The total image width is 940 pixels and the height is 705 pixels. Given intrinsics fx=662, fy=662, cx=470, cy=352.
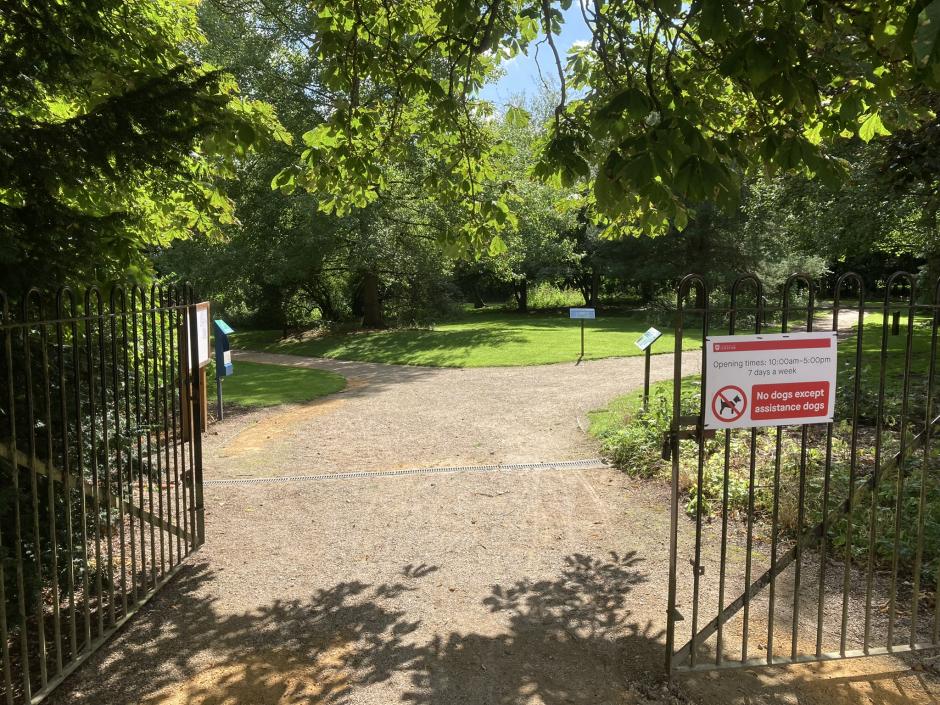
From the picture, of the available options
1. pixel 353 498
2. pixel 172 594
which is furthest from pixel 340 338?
pixel 172 594

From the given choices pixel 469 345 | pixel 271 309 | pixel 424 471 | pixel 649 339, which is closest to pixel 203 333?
pixel 424 471

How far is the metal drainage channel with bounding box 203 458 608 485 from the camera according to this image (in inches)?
307

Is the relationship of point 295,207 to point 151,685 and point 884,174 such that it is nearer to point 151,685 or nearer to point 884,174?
point 884,174

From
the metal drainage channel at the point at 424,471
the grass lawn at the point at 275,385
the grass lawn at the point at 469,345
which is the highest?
the grass lawn at the point at 469,345

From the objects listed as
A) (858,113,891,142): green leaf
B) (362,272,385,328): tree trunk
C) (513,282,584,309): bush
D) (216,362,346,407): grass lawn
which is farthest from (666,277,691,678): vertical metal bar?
(513,282,584,309): bush

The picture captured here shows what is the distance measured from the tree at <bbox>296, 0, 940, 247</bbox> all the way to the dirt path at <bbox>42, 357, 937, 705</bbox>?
279 cm

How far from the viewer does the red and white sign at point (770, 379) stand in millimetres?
3555

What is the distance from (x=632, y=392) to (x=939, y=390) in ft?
15.9

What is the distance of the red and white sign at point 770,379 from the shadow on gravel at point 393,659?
1502 mm

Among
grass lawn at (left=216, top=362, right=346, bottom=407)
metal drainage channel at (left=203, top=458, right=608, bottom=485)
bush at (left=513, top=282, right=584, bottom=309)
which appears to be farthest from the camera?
bush at (left=513, top=282, right=584, bottom=309)

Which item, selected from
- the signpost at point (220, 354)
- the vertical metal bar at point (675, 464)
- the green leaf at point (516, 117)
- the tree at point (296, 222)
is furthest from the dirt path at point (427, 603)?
the tree at point (296, 222)

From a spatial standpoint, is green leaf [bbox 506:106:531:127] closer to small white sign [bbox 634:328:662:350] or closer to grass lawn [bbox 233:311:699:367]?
small white sign [bbox 634:328:662:350]

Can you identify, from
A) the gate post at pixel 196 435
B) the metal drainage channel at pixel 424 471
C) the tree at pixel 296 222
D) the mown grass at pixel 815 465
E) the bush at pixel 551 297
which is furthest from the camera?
the bush at pixel 551 297

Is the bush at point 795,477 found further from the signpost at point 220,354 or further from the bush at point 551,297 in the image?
the bush at point 551,297
